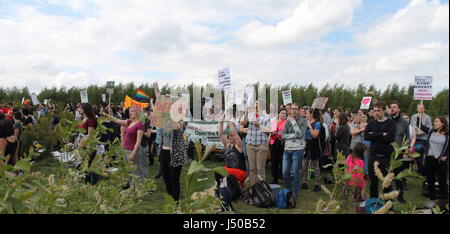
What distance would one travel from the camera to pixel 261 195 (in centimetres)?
696

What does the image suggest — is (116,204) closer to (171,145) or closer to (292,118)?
(171,145)

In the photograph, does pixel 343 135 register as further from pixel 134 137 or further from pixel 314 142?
pixel 134 137

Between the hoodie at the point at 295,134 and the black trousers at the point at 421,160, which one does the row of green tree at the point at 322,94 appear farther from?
the hoodie at the point at 295,134

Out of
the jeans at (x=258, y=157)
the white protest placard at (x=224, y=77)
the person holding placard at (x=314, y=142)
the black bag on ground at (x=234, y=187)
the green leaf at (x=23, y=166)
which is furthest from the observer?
the white protest placard at (x=224, y=77)

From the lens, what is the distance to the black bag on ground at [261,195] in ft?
22.5

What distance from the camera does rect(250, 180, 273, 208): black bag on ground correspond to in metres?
6.86

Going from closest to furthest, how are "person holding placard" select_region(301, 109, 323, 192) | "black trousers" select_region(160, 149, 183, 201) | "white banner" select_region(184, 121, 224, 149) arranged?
"black trousers" select_region(160, 149, 183, 201), "person holding placard" select_region(301, 109, 323, 192), "white banner" select_region(184, 121, 224, 149)

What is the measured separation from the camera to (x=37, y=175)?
1382 millimetres

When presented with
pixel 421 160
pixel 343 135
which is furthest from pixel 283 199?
pixel 421 160

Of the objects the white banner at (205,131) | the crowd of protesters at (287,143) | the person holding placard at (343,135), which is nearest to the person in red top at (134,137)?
the crowd of protesters at (287,143)

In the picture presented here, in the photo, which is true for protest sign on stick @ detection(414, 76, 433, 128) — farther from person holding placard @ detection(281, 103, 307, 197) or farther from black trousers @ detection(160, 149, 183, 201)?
black trousers @ detection(160, 149, 183, 201)

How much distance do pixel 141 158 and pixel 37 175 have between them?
6134 millimetres

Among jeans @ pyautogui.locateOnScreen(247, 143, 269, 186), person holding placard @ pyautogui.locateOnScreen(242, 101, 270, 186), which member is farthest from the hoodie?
jeans @ pyautogui.locateOnScreen(247, 143, 269, 186)
